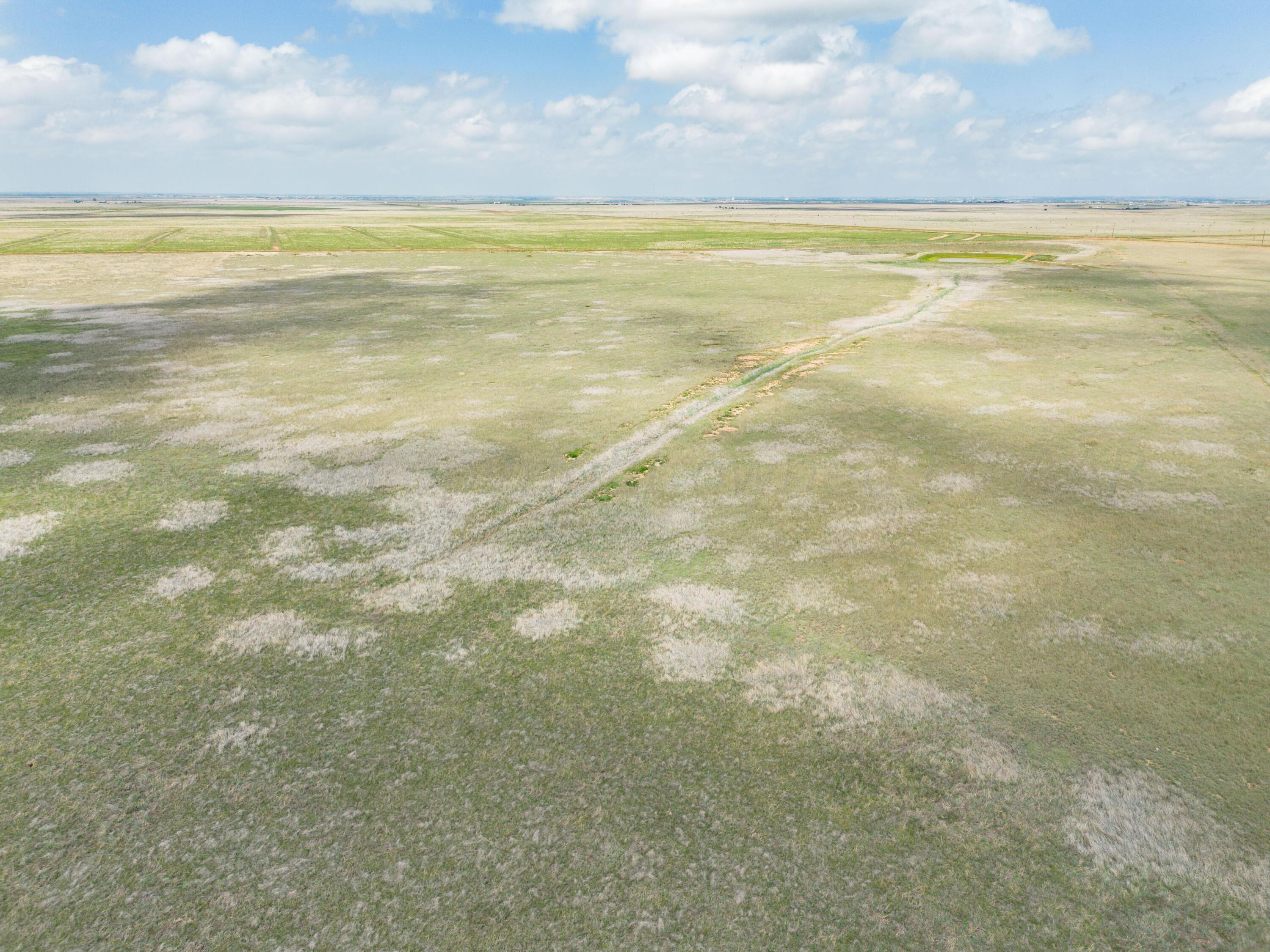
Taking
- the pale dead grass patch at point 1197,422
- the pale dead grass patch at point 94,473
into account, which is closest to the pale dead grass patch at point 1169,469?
the pale dead grass patch at point 1197,422

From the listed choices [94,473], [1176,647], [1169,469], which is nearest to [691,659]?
[1176,647]

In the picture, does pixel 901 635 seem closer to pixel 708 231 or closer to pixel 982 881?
pixel 982 881

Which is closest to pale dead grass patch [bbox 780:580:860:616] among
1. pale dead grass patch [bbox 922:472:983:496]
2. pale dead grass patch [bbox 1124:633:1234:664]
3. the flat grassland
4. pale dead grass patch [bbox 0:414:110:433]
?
the flat grassland

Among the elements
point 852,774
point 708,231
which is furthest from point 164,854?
point 708,231

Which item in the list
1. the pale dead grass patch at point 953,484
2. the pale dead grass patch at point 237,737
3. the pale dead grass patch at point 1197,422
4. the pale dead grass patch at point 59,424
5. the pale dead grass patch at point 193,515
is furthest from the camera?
the pale dead grass patch at point 1197,422

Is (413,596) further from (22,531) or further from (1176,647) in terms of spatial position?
(1176,647)

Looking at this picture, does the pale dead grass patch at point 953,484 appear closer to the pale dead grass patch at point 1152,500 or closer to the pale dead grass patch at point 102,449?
the pale dead grass patch at point 1152,500

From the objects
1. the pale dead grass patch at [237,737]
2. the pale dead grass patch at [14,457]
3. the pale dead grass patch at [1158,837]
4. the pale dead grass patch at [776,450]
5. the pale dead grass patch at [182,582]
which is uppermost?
the pale dead grass patch at [776,450]
